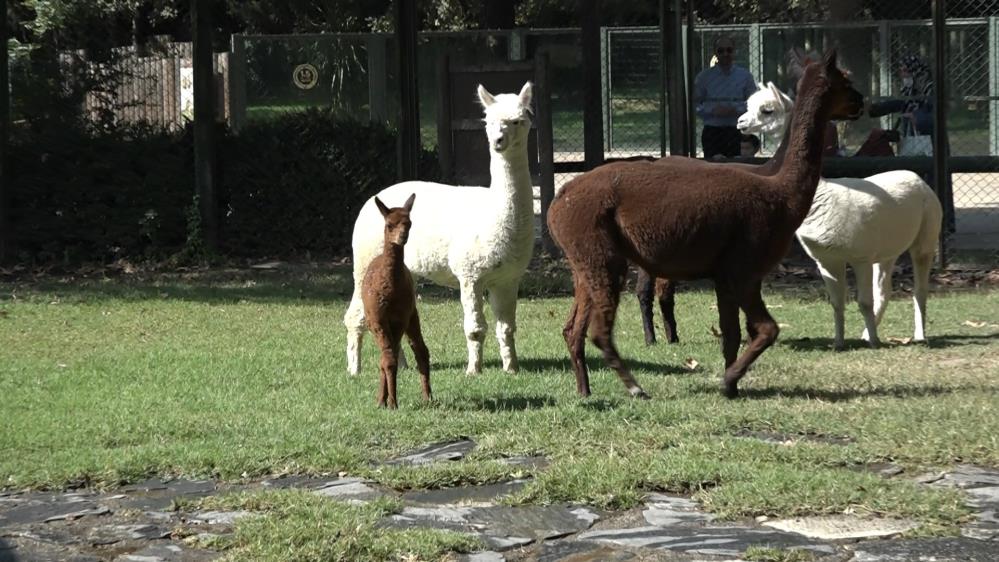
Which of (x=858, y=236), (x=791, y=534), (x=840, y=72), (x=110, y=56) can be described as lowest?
(x=791, y=534)

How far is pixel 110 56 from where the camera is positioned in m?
17.1

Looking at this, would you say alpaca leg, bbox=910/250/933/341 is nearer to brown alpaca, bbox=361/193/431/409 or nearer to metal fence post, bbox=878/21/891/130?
brown alpaca, bbox=361/193/431/409

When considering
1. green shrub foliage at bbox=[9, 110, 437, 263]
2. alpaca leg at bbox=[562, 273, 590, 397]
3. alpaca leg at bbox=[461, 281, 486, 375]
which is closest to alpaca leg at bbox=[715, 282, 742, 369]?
alpaca leg at bbox=[562, 273, 590, 397]

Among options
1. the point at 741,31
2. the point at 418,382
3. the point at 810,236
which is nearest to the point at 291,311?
the point at 418,382

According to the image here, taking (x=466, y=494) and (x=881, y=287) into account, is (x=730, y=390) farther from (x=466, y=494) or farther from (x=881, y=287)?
(x=881, y=287)

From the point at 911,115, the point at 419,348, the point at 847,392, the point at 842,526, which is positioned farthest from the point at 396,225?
the point at 911,115

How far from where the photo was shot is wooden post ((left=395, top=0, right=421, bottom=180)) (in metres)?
15.5

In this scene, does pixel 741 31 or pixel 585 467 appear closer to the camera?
pixel 585 467

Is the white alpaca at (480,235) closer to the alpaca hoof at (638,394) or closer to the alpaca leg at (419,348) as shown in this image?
the alpaca leg at (419,348)

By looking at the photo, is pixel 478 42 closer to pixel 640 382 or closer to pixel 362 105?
pixel 362 105

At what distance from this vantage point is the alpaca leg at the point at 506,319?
9344mm

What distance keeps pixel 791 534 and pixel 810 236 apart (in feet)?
15.9

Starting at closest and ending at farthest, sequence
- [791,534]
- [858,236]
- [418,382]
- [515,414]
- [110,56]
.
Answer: [791,534], [515,414], [418,382], [858,236], [110,56]

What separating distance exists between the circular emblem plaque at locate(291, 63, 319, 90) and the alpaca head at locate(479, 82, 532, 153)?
1103 cm
